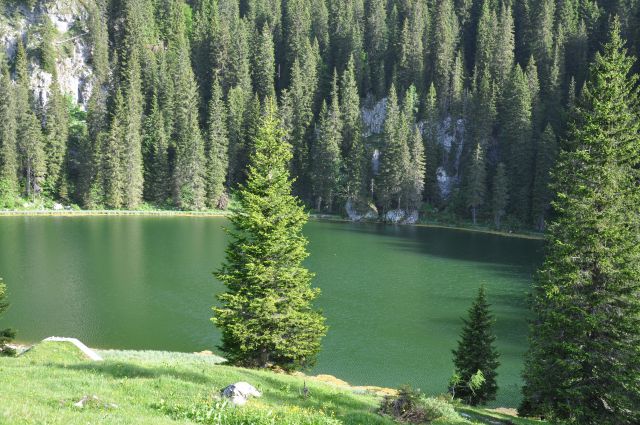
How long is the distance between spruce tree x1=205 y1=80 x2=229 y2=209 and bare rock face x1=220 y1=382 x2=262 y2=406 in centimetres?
9907

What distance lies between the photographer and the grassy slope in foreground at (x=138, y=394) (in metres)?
10.3

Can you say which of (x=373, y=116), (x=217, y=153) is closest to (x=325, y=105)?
(x=373, y=116)

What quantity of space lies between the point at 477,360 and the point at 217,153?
95876 millimetres

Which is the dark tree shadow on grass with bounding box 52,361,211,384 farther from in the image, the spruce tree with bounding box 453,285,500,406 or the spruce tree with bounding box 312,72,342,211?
the spruce tree with bounding box 312,72,342,211

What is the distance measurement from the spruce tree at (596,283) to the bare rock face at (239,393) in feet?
41.5

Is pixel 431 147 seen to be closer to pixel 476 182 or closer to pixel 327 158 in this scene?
pixel 476 182

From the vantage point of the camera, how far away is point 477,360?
25.3 meters

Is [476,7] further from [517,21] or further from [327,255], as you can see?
[327,255]

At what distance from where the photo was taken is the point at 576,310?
20375mm

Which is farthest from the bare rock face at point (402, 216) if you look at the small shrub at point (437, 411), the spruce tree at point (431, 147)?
the small shrub at point (437, 411)

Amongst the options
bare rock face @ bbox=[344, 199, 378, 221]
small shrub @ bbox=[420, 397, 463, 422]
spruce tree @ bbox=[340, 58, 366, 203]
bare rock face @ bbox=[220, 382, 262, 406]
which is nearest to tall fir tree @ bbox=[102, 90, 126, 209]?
spruce tree @ bbox=[340, 58, 366, 203]

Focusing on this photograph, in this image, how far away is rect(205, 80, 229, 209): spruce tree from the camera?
364ft

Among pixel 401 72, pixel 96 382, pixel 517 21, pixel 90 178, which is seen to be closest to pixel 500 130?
pixel 401 72

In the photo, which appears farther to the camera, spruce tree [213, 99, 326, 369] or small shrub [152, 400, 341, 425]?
spruce tree [213, 99, 326, 369]
